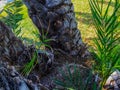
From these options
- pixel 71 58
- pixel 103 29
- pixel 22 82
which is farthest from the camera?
pixel 71 58

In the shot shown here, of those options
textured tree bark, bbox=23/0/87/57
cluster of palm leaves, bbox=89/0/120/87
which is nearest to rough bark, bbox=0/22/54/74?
textured tree bark, bbox=23/0/87/57

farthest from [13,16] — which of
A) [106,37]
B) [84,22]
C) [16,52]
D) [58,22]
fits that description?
[84,22]

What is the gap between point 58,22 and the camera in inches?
156

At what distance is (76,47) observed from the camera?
4203mm

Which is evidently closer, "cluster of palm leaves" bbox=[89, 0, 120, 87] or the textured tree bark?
"cluster of palm leaves" bbox=[89, 0, 120, 87]

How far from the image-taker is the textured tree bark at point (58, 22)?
12.7 feet

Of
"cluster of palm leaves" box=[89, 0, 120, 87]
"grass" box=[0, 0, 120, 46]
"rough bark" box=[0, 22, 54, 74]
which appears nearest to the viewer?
"cluster of palm leaves" box=[89, 0, 120, 87]

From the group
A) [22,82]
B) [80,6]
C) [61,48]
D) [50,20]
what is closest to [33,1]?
[50,20]

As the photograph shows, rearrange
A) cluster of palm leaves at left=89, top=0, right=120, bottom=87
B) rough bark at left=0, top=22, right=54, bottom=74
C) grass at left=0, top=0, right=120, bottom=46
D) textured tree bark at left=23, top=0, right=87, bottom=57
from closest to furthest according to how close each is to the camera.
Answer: cluster of palm leaves at left=89, top=0, right=120, bottom=87
rough bark at left=0, top=22, right=54, bottom=74
textured tree bark at left=23, top=0, right=87, bottom=57
grass at left=0, top=0, right=120, bottom=46

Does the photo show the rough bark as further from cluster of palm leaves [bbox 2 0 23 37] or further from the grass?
the grass

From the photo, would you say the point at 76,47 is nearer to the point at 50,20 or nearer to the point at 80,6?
the point at 50,20

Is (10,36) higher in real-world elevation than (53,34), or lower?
higher

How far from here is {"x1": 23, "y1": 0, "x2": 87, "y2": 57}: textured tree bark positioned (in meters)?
3.86

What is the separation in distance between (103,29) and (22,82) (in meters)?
0.89
